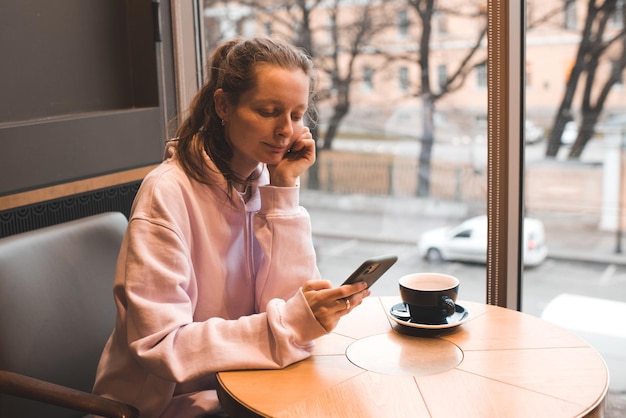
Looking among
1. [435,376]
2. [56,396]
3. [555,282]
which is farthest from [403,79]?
[56,396]

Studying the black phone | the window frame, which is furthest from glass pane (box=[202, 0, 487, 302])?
the black phone

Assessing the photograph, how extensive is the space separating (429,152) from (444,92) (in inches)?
7.7

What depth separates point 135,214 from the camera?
1481 millimetres

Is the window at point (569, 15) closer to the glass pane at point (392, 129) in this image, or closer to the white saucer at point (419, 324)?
the glass pane at point (392, 129)

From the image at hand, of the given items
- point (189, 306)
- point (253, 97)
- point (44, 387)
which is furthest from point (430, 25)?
point (44, 387)

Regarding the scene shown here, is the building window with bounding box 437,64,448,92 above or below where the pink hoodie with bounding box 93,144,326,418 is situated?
above

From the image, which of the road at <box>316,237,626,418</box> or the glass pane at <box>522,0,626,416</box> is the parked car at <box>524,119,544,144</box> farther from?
the road at <box>316,237,626,418</box>

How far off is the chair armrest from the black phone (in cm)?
53

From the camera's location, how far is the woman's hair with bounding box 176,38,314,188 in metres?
1.56

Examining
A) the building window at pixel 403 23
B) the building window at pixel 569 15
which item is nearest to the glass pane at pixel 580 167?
the building window at pixel 569 15

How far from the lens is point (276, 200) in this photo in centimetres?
163

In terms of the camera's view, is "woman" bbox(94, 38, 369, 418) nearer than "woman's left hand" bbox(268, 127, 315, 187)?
Yes

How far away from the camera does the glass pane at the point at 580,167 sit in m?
1.97

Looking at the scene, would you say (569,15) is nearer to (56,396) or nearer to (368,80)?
(368,80)
